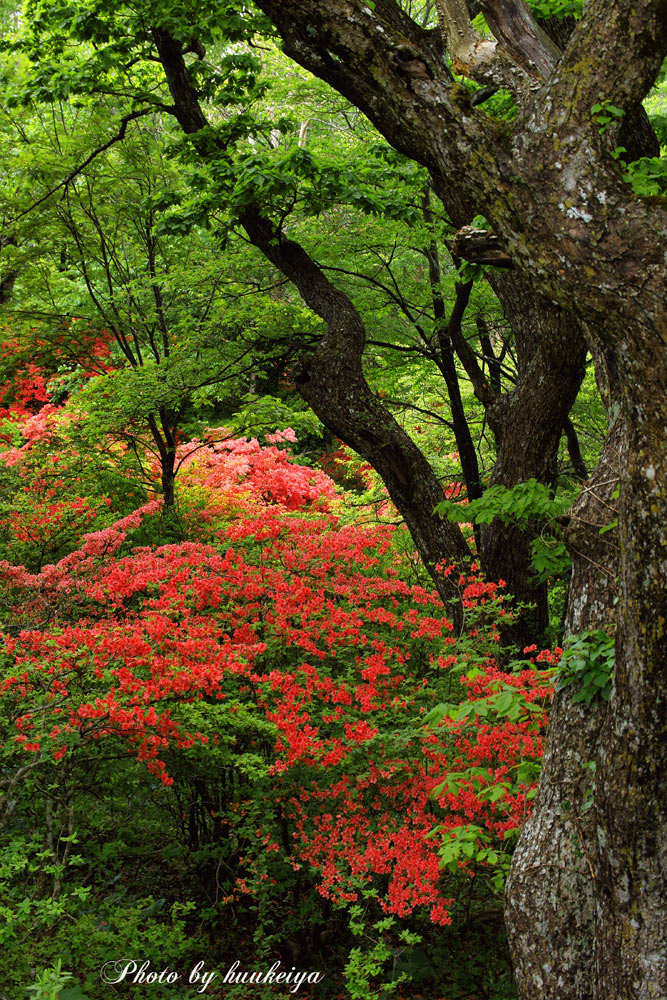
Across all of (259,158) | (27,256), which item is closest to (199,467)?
(27,256)

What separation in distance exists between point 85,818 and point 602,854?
3.25 metres

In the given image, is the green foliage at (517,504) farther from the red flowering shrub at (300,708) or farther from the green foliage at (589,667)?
the green foliage at (589,667)

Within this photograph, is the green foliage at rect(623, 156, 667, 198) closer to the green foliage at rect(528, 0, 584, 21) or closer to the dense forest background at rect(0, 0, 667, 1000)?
the dense forest background at rect(0, 0, 667, 1000)

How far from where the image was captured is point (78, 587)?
588 cm

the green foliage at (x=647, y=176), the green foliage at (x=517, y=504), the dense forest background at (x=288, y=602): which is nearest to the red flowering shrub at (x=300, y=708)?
the dense forest background at (x=288, y=602)

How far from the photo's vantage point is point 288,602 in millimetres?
5043

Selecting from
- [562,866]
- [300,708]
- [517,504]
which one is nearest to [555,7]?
[517,504]

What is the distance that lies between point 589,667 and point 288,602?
244 cm

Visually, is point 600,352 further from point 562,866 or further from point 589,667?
point 562,866

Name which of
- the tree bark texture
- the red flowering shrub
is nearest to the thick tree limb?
the tree bark texture

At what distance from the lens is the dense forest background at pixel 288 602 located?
351 cm

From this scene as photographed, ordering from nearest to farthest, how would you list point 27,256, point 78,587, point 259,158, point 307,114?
point 259,158
point 78,587
point 27,256
point 307,114

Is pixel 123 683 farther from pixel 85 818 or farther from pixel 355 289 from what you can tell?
pixel 355 289

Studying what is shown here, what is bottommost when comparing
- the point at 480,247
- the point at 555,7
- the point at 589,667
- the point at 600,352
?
the point at 589,667
